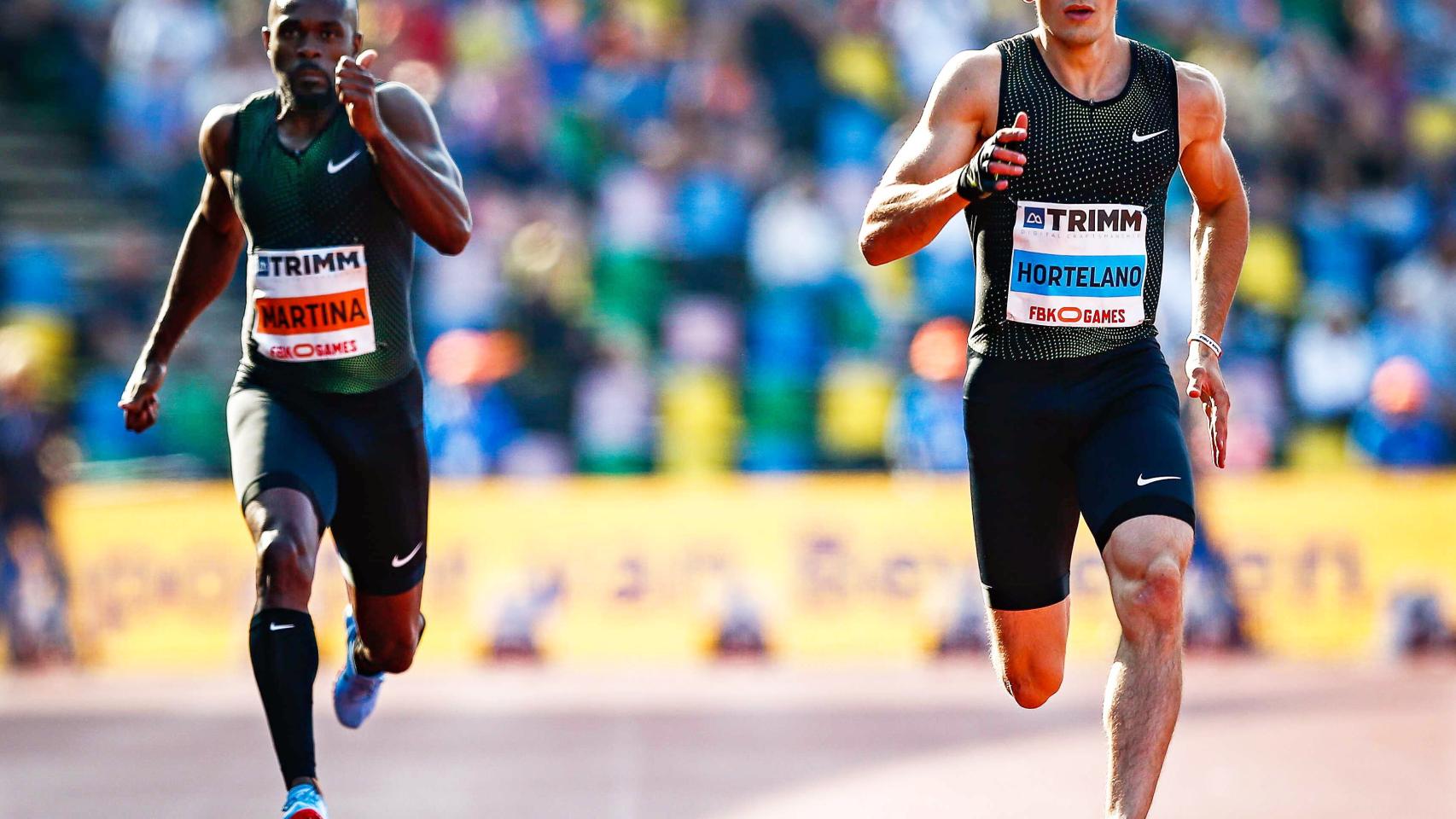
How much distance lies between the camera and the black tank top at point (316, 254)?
6008mm

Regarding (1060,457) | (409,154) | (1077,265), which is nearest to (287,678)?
(409,154)

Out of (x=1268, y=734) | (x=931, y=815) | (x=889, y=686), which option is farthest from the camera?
(x=889, y=686)

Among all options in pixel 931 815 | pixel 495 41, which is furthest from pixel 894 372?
pixel 931 815

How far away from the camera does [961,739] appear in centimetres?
997

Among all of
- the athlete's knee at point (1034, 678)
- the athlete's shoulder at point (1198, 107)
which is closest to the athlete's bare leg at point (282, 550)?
the athlete's knee at point (1034, 678)

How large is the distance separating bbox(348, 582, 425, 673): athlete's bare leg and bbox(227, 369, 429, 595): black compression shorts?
0.06 metres

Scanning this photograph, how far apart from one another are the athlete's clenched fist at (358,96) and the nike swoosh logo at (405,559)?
1.45 meters

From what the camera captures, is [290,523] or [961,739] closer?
[290,523]

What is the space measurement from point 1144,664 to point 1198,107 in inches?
65.1

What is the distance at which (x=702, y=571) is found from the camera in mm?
13102

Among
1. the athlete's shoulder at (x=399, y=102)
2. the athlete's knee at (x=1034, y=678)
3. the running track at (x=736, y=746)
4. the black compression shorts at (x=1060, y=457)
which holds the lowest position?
the running track at (x=736, y=746)

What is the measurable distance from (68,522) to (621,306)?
4647mm

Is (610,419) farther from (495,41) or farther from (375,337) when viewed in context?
(375,337)

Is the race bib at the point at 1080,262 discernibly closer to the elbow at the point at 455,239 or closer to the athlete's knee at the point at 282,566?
the elbow at the point at 455,239
